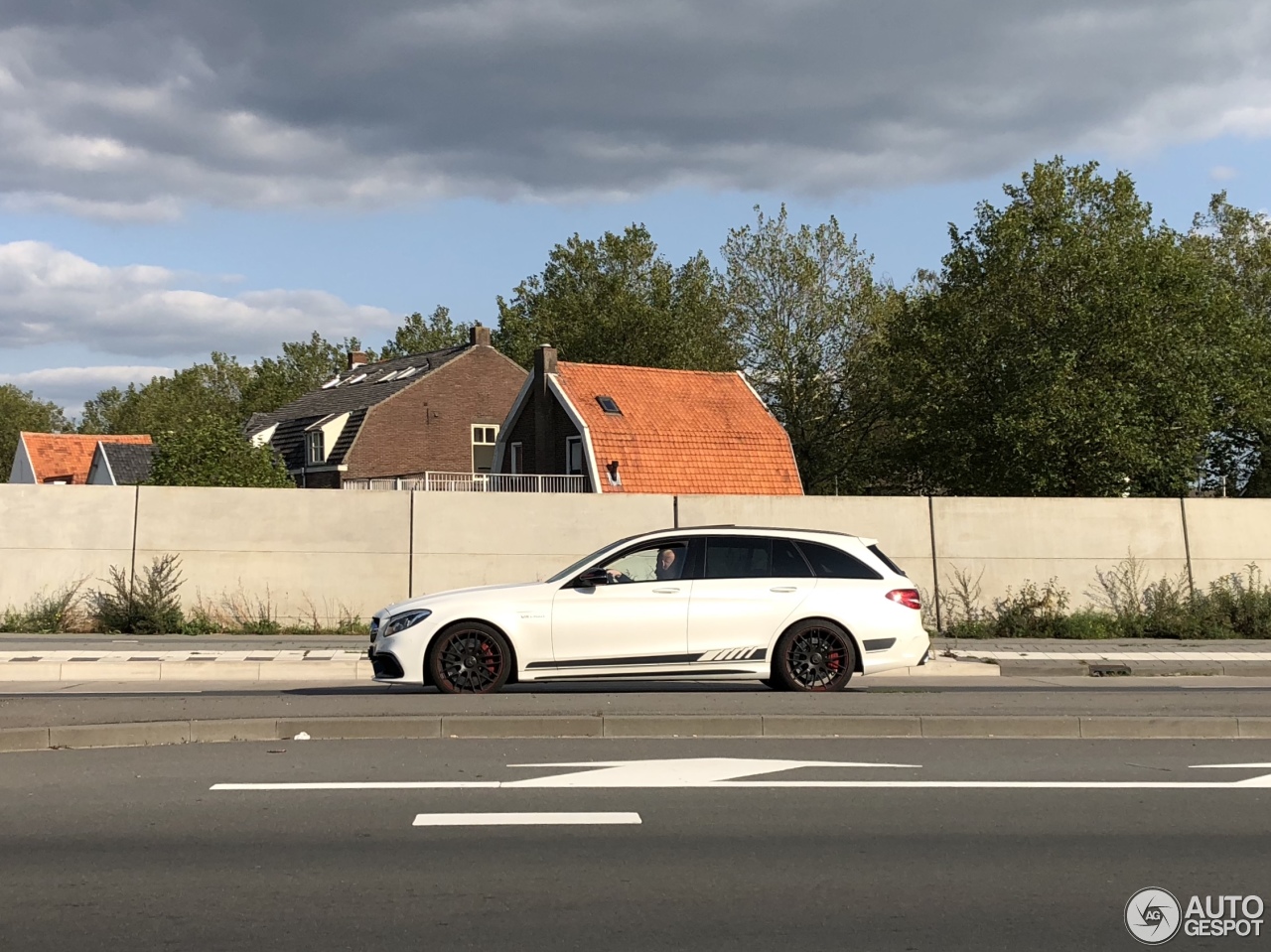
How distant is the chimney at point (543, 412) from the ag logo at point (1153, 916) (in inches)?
1660

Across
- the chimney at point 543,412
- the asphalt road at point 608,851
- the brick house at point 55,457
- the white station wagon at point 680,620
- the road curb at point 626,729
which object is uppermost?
the brick house at point 55,457

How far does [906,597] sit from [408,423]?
153ft

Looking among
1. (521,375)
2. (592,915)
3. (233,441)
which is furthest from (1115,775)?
(521,375)

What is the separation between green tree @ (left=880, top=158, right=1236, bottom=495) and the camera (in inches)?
1374

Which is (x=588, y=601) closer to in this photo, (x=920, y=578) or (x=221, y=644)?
(x=221, y=644)

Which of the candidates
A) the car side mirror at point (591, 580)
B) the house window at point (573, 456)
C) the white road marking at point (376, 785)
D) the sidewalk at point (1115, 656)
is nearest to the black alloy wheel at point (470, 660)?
the car side mirror at point (591, 580)

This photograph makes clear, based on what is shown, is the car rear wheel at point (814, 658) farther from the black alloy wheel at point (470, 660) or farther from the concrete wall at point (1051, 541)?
the concrete wall at point (1051, 541)

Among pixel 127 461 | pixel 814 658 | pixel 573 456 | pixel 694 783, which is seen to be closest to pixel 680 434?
pixel 573 456

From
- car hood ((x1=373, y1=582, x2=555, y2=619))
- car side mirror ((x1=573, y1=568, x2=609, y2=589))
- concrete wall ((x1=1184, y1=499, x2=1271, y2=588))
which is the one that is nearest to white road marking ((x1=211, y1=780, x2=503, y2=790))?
car hood ((x1=373, y1=582, x2=555, y2=619))

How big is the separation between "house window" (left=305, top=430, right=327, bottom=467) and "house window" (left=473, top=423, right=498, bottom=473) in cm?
690

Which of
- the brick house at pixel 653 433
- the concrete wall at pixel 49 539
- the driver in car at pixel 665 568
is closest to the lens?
the driver in car at pixel 665 568

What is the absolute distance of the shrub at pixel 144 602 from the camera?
68.8 feet

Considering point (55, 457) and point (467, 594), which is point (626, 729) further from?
point (55, 457)

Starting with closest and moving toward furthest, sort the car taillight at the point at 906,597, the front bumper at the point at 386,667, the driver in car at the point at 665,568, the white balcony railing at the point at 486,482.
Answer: the front bumper at the point at 386,667, the driver in car at the point at 665,568, the car taillight at the point at 906,597, the white balcony railing at the point at 486,482
